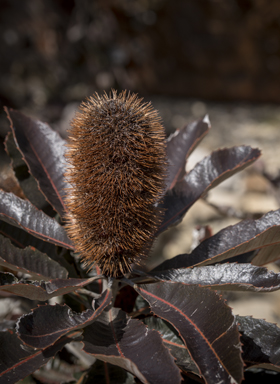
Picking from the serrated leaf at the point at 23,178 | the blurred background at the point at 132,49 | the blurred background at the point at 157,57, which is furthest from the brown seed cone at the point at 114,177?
the blurred background at the point at 132,49

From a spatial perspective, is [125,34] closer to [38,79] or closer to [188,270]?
[38,79]

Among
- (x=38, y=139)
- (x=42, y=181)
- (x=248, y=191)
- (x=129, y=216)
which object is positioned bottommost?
(x=129, y=216)

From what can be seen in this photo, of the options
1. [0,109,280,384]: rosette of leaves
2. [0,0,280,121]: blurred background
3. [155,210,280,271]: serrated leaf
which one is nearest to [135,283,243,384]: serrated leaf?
[0,109,280,384]: rosette of leaves

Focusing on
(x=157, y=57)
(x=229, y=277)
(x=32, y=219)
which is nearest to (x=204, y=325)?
(x=229, y=277)

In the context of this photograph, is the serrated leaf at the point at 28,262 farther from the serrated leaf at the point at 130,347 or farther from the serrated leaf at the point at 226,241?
the serrated leaf at the point at 226,241

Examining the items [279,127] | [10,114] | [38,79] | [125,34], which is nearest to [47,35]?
[38,79]

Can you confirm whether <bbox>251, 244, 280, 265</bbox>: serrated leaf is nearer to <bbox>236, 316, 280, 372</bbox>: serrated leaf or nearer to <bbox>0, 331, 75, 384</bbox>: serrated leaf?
<bbox>236, 316, 280, 372</bbox>: serrated leaf
